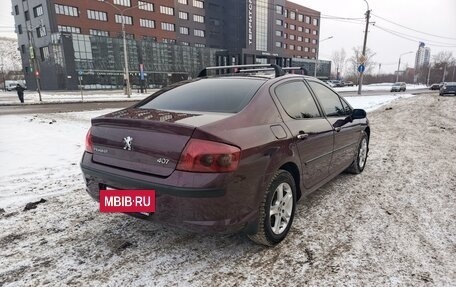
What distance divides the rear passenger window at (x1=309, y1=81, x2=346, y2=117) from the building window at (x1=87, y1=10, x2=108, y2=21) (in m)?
57.2

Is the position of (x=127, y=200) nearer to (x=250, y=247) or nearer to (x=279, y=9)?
(x=250, y=247)

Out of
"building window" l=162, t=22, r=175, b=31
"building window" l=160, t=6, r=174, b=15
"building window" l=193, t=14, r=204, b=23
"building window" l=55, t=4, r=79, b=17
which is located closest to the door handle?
"building window" l=55, t=4, r=79, b=17

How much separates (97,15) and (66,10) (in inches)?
193

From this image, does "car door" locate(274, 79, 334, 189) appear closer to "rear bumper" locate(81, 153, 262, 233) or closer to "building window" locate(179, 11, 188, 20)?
"rear bumper" locate(81, 153, 262, 233)

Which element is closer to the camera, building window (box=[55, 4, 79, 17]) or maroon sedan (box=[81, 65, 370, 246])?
maroon sedan (box=[81, 65, 370, 246])

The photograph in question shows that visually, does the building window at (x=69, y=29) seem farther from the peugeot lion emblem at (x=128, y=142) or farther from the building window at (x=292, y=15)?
the building window at (x=292, y=15)

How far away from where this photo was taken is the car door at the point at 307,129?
3.21 metres

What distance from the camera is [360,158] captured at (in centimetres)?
523

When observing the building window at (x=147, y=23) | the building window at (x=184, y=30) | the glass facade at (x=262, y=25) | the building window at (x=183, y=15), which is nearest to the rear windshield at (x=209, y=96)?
Result: the building window at (x=147, y=23)

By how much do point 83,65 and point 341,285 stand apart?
55107mm

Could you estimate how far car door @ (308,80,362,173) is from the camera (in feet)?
13.3

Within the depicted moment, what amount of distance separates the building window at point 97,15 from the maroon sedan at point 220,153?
188 feet

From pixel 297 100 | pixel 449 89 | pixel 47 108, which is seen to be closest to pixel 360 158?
pixel 297 100

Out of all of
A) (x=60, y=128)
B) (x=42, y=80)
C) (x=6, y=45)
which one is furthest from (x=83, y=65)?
(x=6, y=45)
